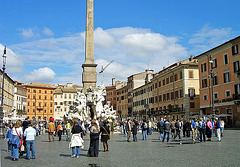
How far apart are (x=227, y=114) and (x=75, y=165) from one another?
27832 mm

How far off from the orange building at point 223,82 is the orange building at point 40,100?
54.5 metres

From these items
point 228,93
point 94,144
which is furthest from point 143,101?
point 94,144

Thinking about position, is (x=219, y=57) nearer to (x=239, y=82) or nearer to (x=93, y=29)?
(x=239, y=82)

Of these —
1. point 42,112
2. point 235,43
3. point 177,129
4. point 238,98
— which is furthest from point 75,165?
point 42,112

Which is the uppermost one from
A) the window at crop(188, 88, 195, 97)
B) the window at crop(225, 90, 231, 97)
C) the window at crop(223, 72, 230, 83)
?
the window at crop(223, 72, 230, 83)

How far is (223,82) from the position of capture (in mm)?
34562

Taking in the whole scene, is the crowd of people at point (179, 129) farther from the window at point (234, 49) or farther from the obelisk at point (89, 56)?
the window at point (234, 49)

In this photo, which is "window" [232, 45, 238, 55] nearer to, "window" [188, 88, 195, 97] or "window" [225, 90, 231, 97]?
"window" [225, 90, 231, 97]

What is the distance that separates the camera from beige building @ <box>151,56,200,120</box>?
138ft

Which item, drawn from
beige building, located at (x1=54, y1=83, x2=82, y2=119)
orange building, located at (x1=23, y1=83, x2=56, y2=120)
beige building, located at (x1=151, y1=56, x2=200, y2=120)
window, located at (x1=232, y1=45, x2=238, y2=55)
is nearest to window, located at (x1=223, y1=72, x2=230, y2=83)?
window, located at (x1=232, y1=45, x2=238, y2=55)

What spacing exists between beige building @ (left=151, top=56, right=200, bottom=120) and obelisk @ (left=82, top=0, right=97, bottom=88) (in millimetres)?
21327

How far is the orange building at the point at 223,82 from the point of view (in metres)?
32.3

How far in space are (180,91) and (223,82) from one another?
9.47 meters

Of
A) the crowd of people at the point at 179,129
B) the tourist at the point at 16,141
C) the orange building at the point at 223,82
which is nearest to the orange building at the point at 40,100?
the orange building at the point at 223,82
